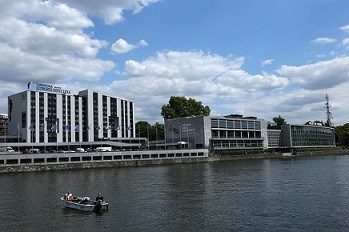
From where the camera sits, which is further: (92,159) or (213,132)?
(213,132)

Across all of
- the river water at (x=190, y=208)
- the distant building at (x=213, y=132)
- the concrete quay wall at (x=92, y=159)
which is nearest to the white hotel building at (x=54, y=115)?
the distant building at (x=213, y=132)

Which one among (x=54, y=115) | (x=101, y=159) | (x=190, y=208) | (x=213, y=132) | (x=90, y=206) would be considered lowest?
(x=190, y=208)

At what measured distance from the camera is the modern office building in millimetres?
175375

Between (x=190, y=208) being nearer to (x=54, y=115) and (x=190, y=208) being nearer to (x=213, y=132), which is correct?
(x=213, y=132)

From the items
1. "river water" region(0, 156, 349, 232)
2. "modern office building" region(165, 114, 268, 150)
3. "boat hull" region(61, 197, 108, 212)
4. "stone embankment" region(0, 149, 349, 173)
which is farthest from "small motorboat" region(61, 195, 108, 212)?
"modern office building" region(165, 114, 268, 150)

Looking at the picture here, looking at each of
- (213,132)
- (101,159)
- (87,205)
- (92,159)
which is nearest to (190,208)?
(87,205)

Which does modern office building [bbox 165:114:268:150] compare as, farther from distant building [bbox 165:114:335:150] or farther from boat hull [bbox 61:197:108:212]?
boat hull [bbox 61:197:108:212]

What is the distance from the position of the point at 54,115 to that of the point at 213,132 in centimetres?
7662

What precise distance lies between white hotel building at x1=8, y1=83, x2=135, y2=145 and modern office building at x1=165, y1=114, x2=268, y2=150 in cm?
2501

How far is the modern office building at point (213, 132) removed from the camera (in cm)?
17538

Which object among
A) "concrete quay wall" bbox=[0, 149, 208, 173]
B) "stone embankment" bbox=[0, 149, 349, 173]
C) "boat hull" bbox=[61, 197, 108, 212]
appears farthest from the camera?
"stone embankment" bbox=[0, 149, 349, 173]

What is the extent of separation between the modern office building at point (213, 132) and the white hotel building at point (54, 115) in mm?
25005

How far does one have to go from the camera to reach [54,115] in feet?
600

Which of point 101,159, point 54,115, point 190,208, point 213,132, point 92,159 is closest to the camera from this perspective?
point 190,208
